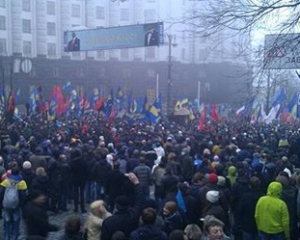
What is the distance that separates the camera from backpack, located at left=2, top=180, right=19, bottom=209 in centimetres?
899

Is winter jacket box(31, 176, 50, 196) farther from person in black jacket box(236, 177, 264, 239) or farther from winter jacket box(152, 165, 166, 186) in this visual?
person in black jacket box(236, 177, 264, 239)

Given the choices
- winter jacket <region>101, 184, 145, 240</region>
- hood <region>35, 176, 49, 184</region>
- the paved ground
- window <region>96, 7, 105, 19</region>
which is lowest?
the paved ground

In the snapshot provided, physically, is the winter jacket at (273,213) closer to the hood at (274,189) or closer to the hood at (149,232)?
the hood at (274,189)

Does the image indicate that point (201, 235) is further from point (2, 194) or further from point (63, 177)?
point (63, 177)

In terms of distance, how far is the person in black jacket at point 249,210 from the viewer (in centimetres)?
815

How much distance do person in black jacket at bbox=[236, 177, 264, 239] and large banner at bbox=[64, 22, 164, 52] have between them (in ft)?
75.9

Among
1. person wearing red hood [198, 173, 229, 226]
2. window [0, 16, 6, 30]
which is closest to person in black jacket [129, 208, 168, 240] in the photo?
person wearing red hood [198, 173, 229, 226]

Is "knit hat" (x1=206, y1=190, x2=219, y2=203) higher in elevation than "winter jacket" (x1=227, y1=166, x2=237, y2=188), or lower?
higher

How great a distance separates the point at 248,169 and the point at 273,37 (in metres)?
2.95

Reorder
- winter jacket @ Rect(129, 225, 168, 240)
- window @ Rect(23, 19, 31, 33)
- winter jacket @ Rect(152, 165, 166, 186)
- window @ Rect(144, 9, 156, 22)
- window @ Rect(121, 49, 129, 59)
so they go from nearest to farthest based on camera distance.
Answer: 1. winter jacket @ Rect(129, 225, 168, 240)
2. winter jacket @ Rect(152, 165, 166, 186)
3. window @ Rect(23, 19, 31, 33)
4. window @ Rect(121, 49, 129, 59)
5. window @ Rect(144, 9, 156, 22)

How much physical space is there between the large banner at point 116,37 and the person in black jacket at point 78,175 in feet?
64.5

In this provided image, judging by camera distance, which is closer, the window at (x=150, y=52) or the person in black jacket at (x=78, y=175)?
the person in black jacket at (x=78, y=175)

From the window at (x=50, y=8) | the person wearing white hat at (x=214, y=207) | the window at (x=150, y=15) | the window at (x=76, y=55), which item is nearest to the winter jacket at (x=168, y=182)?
the person wearing white hat at (x=214, y=207)

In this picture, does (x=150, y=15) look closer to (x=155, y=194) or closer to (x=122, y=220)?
(x=155, y=194)
